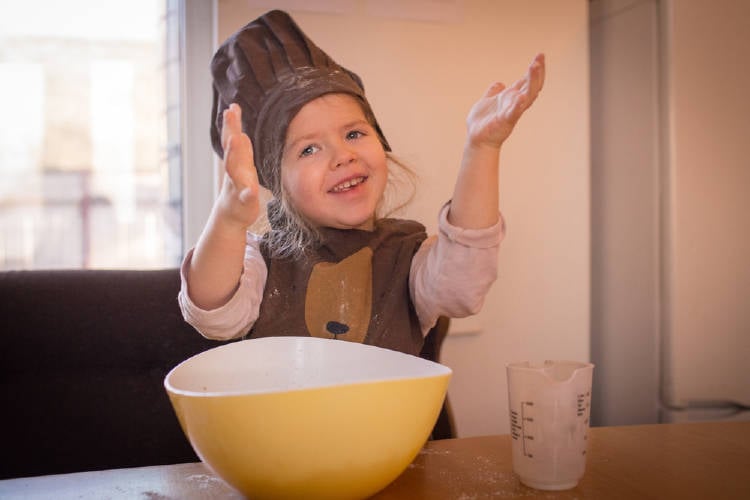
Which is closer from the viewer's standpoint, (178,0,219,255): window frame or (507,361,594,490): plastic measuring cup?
(507,361,594,490): plastic measuring cup

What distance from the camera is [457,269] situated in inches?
38.0

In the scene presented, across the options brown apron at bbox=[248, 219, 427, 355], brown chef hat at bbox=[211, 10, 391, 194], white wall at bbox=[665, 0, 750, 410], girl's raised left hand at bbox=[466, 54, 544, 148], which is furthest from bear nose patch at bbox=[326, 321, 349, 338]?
white wall at bbox=[665, 0, 750, 410]

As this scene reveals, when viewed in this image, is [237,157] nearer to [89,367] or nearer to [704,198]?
[89,367]

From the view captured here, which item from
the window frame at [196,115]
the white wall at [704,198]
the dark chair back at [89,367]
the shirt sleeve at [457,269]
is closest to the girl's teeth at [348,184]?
the shirt sleeve at [457,269]

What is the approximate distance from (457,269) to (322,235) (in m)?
0.23

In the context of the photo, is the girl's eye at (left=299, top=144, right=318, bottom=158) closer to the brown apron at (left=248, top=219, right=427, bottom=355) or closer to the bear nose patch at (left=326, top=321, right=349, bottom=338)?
the brown apron at (left=248, top=219, right=427, bottom=355)

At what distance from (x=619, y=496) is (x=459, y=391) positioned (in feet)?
3.20

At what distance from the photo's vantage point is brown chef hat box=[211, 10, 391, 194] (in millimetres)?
1040

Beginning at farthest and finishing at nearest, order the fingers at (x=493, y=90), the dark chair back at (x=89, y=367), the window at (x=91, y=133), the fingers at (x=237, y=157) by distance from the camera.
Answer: the window at (x=91, y=133) < the dark chair back at (x=89, y=367) < the fingers at (x=493, y=90) < the fingers at (x=237, y=157)

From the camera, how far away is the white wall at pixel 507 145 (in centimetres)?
150

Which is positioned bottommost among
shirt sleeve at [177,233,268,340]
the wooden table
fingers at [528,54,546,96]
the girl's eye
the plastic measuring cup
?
the wooden table

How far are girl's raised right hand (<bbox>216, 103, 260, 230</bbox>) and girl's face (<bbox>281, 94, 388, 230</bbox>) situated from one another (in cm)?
25

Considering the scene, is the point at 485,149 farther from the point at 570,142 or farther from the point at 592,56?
the point at 592,56

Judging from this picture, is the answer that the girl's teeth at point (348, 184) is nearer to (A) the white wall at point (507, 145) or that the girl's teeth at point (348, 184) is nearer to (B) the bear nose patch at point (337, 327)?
(B) the bear nose patch at point (337, 327)
